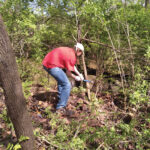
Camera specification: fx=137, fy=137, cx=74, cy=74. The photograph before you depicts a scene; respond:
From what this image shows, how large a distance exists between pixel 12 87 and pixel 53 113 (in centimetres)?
217

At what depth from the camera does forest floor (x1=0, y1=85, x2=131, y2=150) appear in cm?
274

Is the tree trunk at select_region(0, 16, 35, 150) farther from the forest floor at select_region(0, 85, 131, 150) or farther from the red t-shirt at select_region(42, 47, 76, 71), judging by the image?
the red t-shirt at select_region(42, 47, 76, 71)

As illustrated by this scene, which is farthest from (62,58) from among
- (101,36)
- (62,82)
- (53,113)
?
(101,36)

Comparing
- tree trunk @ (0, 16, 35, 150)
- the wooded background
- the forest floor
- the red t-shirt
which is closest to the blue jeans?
the red t-shirt

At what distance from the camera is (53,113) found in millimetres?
3633

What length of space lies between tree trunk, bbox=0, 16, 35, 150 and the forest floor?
74cm

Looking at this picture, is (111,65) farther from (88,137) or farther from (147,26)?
(88,137)

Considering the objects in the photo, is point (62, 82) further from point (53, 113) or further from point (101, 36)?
point (101, 36)

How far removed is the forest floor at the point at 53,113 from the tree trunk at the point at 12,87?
74cm

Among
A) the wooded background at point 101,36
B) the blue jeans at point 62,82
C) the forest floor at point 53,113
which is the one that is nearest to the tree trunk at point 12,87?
the forest floor at point 53,113

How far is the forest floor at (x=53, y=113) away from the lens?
2.74 metres

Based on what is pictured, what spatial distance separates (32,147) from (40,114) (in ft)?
4.40

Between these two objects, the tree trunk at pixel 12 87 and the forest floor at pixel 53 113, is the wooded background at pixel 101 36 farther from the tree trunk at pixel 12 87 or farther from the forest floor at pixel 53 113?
the tree trunk at pixel 12 87

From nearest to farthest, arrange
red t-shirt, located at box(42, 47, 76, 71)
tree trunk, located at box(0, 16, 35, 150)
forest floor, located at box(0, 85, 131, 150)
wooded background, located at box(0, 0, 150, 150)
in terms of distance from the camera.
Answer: tree trunk, located at box(0, 16, 35, 150)
forest floor, located at box(0, 85, 131, 150)
red t-shirt, located at box(42, 47, 76, 71)
wooded background, located at box(0, 0, 150, 150)
